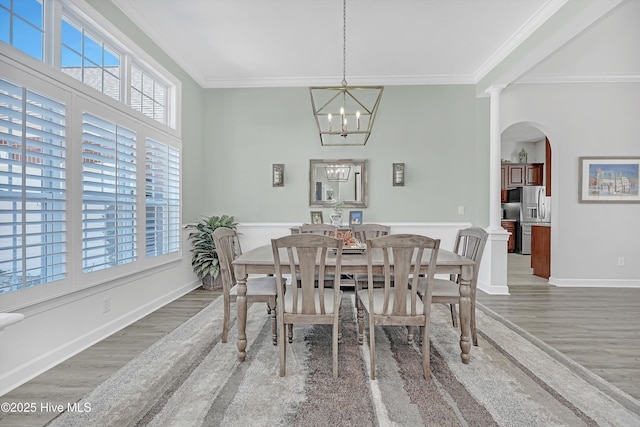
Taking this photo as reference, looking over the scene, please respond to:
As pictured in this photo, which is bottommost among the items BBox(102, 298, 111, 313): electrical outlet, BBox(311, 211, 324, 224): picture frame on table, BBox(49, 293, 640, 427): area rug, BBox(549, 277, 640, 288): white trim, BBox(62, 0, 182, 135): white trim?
BBox(49, 293, 640, 427): area rug

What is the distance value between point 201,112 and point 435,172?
12.5 ft

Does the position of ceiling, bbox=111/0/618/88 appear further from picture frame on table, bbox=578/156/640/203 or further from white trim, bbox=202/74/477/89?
picture frame on table, bbox=578/156/640/203

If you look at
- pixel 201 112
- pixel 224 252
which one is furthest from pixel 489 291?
pixel 201 112

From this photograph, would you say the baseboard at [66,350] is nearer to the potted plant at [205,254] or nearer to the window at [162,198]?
the window at [162,198]

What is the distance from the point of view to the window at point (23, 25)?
2.01 meters

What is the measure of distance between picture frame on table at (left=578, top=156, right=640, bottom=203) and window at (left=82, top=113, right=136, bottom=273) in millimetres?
6129

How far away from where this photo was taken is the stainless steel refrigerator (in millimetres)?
7984

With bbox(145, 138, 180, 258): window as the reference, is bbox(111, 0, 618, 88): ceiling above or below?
above

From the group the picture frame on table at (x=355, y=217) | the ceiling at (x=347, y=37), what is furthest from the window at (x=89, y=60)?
the picture frame on table at (x=355, y=217)

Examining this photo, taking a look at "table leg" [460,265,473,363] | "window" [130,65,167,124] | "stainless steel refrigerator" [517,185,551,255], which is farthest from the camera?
"stainless steel refrigerator" [517,185,551,255]

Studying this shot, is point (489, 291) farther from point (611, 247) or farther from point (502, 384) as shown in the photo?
point (502, 384)

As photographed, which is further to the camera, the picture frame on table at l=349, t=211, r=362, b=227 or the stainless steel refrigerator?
the stainless steel refrigerator

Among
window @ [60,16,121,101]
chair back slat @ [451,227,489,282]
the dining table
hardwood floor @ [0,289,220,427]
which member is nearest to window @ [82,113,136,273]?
window @ [60,16,121,101]

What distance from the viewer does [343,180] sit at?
4906 mm
